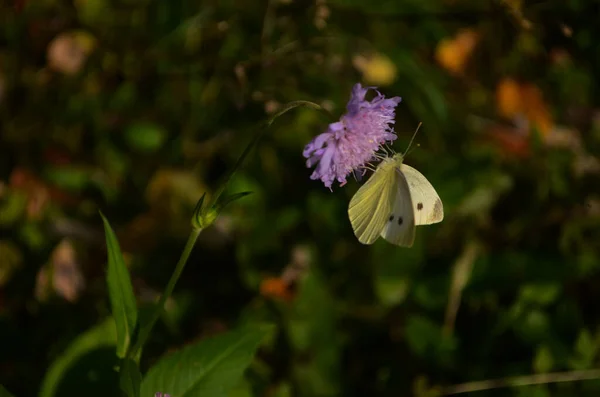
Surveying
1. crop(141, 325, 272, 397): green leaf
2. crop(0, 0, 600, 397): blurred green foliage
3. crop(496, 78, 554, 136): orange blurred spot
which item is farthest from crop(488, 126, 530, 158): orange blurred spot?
crop(141, 325, 272, 397): green leaf

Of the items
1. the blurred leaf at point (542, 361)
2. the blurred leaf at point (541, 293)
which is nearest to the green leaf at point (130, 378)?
the blurred leaf at point (542, 361)

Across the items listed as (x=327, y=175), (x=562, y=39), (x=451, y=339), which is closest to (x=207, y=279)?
(x=451, y=339)

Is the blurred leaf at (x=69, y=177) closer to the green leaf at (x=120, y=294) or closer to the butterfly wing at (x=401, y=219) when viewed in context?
→ the green leaf at (x=120, y=294)

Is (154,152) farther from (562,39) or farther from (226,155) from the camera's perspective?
(562,39)

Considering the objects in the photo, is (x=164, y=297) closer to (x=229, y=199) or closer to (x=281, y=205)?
(x=229, y=199)

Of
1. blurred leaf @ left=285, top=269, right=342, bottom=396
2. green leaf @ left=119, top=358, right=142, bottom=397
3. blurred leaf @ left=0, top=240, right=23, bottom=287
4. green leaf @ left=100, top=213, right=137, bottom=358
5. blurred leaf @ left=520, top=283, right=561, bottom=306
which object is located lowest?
blurred leaf @ left=520, top=283, right=561, bottom=306

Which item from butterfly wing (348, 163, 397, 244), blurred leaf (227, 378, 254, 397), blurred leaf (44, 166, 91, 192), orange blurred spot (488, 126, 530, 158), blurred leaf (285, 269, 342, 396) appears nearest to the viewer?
butterfly wing (348, 163, 397, 244)

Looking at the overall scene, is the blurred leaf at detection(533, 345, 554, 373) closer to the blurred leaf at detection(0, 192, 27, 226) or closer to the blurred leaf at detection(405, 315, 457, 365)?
the blurred leaf at detection(405, 315, 457, 365)
